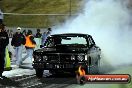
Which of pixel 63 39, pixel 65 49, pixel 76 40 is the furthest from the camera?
pixel 63 39

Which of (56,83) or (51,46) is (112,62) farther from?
(56,83)

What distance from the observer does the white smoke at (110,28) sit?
80.6 feet

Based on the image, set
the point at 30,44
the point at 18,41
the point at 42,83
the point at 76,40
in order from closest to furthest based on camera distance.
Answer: the point at 42,83, the point at 76,40, the point at 18,41, the point at 30,44

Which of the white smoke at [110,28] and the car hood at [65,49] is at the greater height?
the white smoke at [110,28]

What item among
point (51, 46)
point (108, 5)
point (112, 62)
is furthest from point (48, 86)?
point (108, 5)

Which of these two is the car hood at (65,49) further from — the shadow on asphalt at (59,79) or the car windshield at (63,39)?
the shadow on asphalt at (59,79)

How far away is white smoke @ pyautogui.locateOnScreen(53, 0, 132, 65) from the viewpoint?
24.6 m

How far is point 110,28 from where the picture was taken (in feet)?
105

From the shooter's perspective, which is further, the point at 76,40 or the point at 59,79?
the point at 76,40

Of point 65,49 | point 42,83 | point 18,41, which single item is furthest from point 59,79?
point 18,41

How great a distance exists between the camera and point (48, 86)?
12.5 meters

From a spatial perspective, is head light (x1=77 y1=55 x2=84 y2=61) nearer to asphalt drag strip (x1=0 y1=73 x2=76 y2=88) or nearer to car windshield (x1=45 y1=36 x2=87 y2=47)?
asphalt drag strip (x1=0 y1=73 x2=76 y2=88)

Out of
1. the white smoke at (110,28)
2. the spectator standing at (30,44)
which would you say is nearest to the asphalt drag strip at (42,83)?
the spectator standing at (30,44)

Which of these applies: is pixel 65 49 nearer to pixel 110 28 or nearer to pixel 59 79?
pixel 59 79
